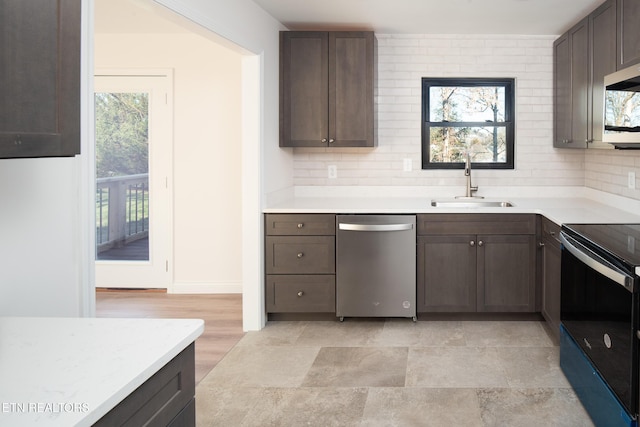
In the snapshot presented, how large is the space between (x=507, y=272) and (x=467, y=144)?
1266 mm

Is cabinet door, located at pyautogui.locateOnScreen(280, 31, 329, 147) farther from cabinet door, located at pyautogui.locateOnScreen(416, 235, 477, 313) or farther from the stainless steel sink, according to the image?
cabinet door, located at pyautogui.locateOnScreen(416, 235, 477, 313)

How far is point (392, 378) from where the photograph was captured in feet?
11.8

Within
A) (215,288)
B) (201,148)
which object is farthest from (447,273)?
(201,148)

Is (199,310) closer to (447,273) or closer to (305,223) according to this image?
(305,223)

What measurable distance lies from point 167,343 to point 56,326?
1.05 ft

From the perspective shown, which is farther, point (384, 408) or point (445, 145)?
point (445, 145)

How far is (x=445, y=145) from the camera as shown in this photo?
5414 mm

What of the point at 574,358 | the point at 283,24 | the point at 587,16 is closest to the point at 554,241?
the point at 574,358

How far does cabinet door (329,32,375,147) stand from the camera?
16.2 feet

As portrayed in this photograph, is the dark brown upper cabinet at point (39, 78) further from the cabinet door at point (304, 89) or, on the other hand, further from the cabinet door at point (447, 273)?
the cabinet door at point (304, 89)

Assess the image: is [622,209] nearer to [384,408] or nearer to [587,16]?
[587,16]

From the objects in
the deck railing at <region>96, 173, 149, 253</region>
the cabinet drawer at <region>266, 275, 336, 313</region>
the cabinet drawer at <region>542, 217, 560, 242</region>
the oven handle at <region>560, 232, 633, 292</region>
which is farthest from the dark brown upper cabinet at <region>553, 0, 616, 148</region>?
the deck railing at <region>96, 173, 149, 253</region>

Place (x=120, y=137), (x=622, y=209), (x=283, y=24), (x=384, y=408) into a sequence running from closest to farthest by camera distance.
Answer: (x=384, y=408), (x=622, y=209), (x=283, y=24), (x=120, y=137)

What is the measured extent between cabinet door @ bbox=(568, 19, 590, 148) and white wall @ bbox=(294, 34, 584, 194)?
0.58 meters
